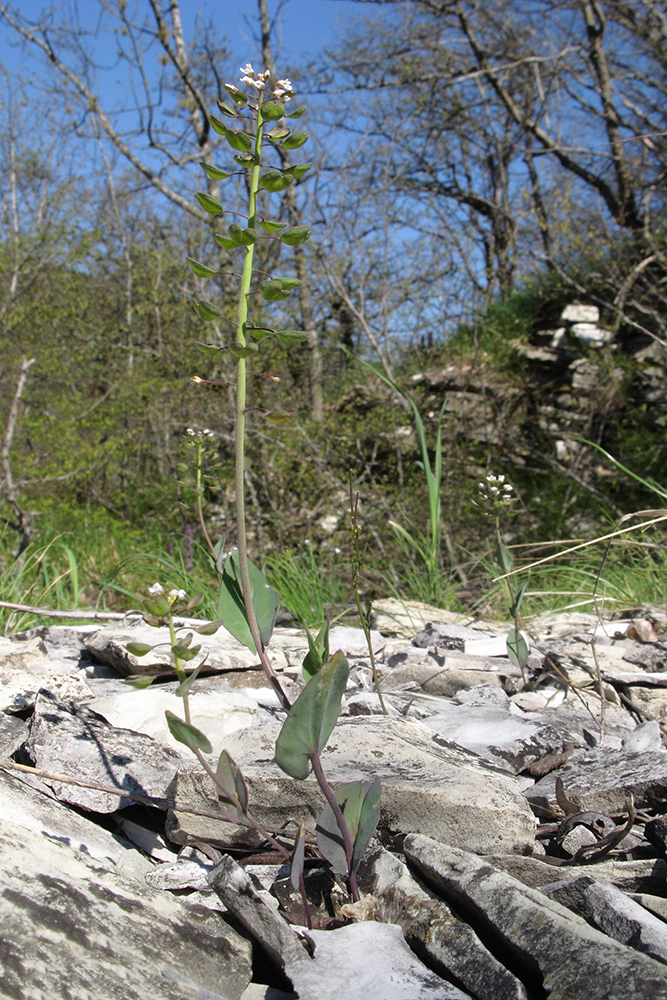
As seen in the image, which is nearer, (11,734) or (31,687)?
(11,734)

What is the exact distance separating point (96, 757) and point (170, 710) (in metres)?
0.34

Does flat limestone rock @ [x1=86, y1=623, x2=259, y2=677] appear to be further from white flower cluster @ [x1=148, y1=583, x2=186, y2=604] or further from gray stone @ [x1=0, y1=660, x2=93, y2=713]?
white flower cluster @ [x1=148, y1=583, x2=186, y2=604]

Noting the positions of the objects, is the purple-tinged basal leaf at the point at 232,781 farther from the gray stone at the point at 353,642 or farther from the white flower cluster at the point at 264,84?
the gray stone at the point at 353,642

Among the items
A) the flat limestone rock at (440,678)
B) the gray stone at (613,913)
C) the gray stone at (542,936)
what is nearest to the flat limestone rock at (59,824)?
the gray stone at (542,936)

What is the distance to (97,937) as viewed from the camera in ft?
2.63

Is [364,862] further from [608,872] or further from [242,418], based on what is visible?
[242,418]

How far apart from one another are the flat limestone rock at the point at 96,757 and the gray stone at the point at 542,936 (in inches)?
20.8

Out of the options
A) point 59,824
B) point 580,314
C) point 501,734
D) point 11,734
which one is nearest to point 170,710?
point 11,734

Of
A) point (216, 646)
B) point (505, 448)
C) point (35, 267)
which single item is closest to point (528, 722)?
point (216, 646)

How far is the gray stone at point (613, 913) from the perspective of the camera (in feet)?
2.72

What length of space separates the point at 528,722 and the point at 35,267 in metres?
7.32

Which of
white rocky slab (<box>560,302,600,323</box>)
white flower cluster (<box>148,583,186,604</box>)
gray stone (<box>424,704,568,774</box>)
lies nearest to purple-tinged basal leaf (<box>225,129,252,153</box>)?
white flower cluster (<box>148,583,186,604</box>)

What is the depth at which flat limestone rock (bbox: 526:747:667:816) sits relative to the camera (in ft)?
4.11

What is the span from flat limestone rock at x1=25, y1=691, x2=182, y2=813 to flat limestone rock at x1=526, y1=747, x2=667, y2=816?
70cm
